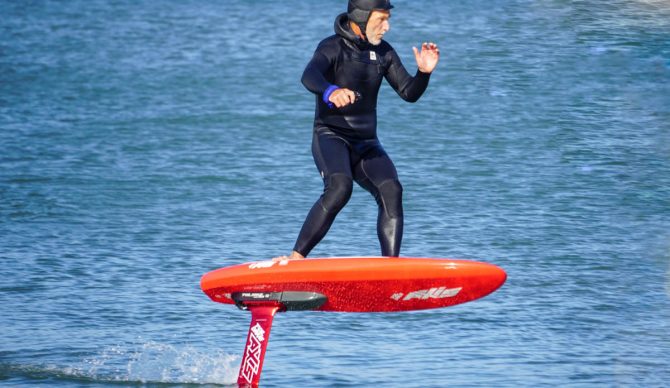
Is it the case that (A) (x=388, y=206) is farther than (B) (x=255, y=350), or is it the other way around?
(A) (x=388, y=206)

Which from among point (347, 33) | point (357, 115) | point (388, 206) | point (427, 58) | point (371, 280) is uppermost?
point (347, 33)

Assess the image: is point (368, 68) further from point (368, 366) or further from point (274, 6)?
point (274, 6)

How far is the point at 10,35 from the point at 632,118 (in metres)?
11.1

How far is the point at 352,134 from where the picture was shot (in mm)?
8453

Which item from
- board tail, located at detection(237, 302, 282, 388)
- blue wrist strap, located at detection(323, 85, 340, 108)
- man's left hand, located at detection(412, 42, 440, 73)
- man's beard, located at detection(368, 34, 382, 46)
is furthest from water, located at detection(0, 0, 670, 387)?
man's beard, located at detection(368, 34, 382, 46)

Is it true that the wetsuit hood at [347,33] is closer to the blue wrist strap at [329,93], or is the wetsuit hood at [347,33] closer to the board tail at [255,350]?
the blue wrist strap at [329,93]

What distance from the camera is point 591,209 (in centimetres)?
1322

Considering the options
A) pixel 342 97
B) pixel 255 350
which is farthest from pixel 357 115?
pixel 255 350

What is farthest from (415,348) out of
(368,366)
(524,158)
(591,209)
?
(524,158)

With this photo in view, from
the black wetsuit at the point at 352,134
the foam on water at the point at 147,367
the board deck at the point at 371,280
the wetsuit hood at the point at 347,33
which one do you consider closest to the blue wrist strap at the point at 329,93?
the black wetsuit at the point at 352,134

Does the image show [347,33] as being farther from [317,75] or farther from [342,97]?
[342,97]

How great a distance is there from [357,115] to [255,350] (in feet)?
5.02

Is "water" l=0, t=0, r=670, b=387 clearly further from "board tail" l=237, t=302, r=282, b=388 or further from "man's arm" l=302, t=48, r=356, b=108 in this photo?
"man's arm" l=302, t=48, r=356, b=108

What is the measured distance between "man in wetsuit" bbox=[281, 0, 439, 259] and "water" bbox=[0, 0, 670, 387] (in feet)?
3.14
